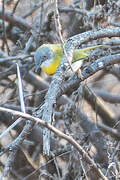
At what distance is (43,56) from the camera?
4.07 m

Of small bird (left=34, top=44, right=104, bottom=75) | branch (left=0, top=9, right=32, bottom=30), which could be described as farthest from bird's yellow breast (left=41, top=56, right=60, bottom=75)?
branch (left=0, top=9, right=32, bottom=30)

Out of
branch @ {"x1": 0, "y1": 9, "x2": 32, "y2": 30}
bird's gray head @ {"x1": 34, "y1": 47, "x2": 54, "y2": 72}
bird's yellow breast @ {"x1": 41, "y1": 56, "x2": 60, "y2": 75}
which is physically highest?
branch @ {"x1": 0, "y1": 9, "x2": 32, "y2": 30}

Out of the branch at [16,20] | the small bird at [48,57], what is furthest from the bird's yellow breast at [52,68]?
the branch at [16,20]

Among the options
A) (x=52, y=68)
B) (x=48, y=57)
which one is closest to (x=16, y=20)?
(x=48, y=57)

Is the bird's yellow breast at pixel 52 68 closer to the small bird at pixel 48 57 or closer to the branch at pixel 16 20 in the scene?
the small bird at pixel 48 57

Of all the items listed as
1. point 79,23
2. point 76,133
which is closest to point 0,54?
point 79,23

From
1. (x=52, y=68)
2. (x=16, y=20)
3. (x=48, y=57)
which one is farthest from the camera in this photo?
(x=16, y=20)

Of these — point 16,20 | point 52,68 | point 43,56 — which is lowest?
point 52,68

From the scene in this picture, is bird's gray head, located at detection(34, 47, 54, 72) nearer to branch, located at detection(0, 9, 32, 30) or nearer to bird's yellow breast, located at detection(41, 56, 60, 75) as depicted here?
bird's yellow breast, located at detection(41, 56, 60, 75)

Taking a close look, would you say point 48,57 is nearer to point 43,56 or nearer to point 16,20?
point 43,56

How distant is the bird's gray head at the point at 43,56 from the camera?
Result: 4035 millimetres

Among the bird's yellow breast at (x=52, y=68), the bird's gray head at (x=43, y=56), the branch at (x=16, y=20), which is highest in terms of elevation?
the branch at (x=16, y=20)

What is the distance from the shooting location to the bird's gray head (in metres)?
4.04

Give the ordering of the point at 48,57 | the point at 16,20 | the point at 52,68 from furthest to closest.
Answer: the point at 16,20 < the point at 48,57 < the point at 52,68
